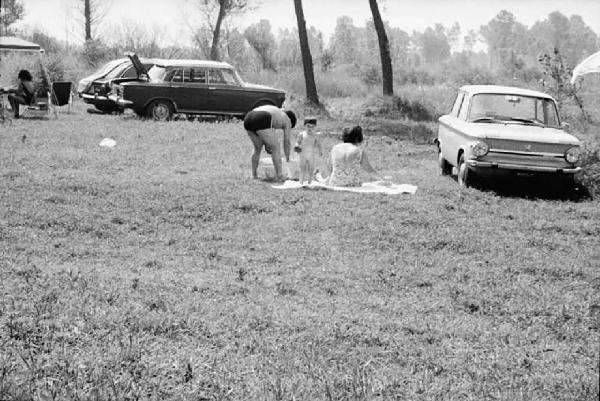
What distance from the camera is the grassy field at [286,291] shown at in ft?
14.5

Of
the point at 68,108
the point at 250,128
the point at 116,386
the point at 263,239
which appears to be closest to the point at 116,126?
the point at 68,108

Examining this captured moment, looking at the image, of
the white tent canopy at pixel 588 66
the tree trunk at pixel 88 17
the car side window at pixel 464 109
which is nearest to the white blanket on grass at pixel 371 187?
the car side window at pixel 464 109

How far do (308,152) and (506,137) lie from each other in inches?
116

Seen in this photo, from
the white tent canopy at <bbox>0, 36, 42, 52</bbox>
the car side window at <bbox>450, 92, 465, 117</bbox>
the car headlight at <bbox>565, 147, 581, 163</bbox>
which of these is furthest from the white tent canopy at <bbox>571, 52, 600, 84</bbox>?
the white tent canopy at <bbox>0, 36, 42, 52</bbox>

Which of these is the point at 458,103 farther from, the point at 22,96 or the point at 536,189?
the point at 22,96

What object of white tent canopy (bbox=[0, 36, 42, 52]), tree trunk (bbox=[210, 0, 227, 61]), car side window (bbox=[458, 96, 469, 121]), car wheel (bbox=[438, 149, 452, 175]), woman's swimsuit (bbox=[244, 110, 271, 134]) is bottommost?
car wheel (bbox=[438, 149, 452, 175])

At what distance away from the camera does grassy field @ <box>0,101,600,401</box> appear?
4426mm

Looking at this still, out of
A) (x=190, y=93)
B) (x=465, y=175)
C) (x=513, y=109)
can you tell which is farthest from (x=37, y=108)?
(x=513, y=109)

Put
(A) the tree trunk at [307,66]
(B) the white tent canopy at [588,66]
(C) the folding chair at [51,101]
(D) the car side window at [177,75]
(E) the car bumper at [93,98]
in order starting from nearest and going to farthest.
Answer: (B) the white tent canopy at [588,66] → (C) the folding chair at [51,101] → (D) the car side window at [177,75] → (E) the car bumper at [93,98] → (A) the tree trunk at [307,66]

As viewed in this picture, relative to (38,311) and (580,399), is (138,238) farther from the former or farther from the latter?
(580,399)

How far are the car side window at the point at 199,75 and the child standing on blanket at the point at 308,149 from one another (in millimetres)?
9939

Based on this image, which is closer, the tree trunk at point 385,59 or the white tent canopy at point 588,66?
the white tent canopy at point 588,66

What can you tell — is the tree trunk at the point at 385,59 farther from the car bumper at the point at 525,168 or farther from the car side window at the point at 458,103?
the car bumper at the point at 525,168

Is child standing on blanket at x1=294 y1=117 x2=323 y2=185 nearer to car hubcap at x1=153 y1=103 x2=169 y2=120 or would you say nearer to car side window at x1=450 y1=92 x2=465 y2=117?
car side window at x1=450 y1=92 x2=465 y2=117
